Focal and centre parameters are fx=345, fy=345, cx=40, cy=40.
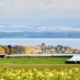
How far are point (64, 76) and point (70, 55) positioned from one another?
843cm

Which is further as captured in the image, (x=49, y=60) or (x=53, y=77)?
(x=49, y=60)

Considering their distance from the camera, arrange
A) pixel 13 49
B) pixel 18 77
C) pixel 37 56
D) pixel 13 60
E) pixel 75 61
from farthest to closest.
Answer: pixel 13 49, pixel 37 56, pixel 13 60, pixel 75 61, pixel 18 77

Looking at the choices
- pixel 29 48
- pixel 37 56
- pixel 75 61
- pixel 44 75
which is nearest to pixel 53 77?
pixel 44 75

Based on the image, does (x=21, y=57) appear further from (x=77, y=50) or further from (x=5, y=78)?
(x=5, y=78)

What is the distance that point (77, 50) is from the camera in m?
16.6

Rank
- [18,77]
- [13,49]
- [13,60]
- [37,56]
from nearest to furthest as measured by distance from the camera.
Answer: [18,77]
[13,60]
[37,56]
[13,49]

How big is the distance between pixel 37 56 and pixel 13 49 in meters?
1.88

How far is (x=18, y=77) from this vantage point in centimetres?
655

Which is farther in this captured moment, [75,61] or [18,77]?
[75,61]

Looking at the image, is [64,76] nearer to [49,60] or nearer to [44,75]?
[44,75]

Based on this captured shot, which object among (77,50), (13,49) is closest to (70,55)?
(77,50)

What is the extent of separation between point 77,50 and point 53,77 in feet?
32.5

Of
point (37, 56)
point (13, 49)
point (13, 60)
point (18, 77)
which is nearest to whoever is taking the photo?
point (18, 77)

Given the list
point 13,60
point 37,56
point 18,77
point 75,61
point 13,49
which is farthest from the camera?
point 13,49
